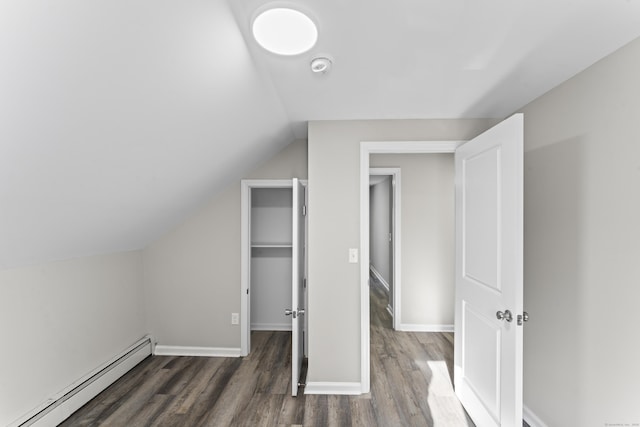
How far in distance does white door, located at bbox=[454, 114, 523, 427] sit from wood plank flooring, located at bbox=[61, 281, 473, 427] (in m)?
0.34

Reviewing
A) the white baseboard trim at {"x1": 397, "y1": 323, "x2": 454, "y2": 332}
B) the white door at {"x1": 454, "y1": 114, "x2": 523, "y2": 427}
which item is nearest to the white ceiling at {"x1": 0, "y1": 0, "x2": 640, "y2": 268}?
the white door at {"x1": 454, "y1": 114, "x2": 523, "y2": 427}

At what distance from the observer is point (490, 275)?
6.16 feet

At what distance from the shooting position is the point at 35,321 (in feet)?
6.40

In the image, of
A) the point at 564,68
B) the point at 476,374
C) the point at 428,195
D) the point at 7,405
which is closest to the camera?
the point at 564,68

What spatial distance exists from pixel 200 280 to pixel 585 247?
10.1 ft

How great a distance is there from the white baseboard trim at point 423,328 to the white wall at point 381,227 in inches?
56.8

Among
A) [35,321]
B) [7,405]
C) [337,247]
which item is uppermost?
[337,247]

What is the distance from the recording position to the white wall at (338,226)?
242cm

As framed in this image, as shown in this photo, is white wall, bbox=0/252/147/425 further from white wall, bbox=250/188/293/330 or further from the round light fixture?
the round light fixture

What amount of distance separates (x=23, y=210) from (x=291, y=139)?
2.09 meters

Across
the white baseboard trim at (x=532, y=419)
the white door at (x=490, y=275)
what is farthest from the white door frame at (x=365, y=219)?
the white baseboard trim at (x=532, y=419)

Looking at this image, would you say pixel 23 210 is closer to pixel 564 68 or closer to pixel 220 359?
pixel 220 359

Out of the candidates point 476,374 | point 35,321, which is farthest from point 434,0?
point 35,321

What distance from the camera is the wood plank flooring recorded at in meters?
2.10
